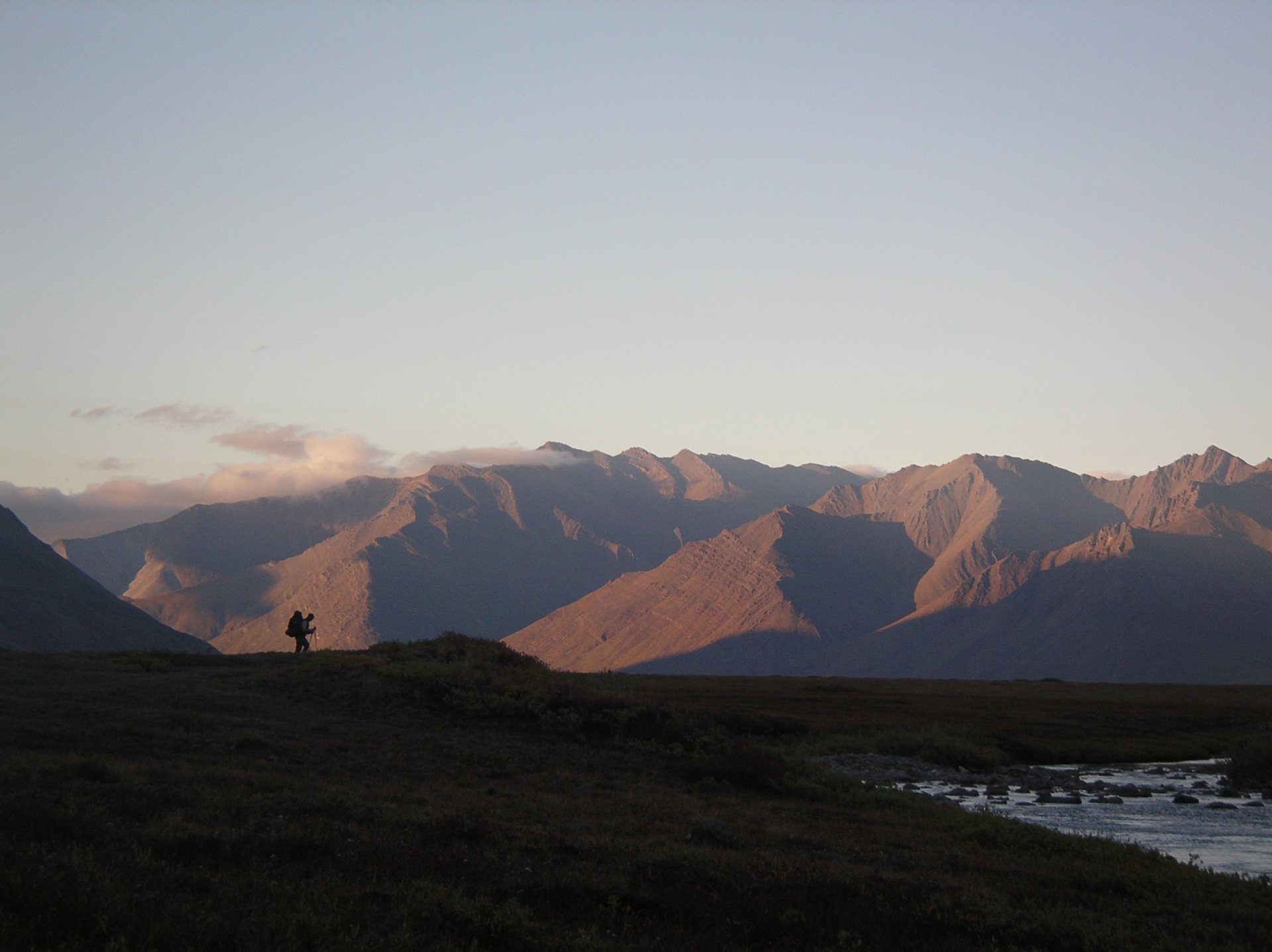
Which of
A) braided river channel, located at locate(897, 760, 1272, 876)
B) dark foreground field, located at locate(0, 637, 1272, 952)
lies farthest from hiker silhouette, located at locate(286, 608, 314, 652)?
braided river channel, located at locate(897, 760, 1272, 876)

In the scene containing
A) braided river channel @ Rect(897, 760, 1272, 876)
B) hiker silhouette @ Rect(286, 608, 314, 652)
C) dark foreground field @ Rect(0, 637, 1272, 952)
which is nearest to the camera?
dark foreground field @ Rect(0, 637, 1272, 952)

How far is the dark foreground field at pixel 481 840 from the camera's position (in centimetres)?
1523

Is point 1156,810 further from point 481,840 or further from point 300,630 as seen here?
point 300,630

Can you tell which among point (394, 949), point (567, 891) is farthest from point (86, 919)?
point (567, 891)

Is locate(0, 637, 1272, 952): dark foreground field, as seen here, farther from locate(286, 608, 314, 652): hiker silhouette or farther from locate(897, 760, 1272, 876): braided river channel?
locate(286, 608, 314, 652): hiker silhouette

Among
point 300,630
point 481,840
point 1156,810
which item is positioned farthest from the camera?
point 300,630

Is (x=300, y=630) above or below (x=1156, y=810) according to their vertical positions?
above

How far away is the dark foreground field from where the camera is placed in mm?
15227

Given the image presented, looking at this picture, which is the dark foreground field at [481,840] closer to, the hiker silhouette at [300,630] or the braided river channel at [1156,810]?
the braided river channel at [1156,810]

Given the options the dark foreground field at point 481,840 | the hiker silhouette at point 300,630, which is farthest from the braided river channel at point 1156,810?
the hiker silhouette at point 300,630

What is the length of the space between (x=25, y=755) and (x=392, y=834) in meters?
10.00

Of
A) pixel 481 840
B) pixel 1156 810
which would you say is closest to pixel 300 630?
pixel 481 840

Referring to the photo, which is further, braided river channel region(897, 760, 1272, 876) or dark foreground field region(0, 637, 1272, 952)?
braided river channel region(897, 760, 1272, 876)

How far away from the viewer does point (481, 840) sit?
21.2 metres
